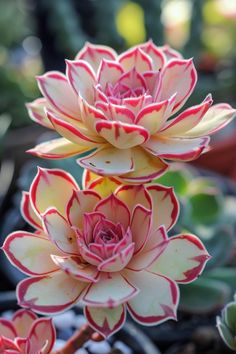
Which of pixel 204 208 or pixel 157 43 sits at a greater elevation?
pixel 157 43

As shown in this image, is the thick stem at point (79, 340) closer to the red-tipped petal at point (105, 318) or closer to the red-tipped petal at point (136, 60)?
the red-tipped petal at point (105, 318)

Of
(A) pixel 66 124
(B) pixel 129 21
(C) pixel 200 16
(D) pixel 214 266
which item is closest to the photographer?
(A) pixel 66 124

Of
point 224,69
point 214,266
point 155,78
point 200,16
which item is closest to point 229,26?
point 224,69

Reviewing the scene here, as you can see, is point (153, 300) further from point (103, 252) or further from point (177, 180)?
point (177, 180)

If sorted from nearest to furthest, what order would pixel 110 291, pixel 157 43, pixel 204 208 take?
pixel 110 291 → pixel 204 208 → pixel 157 43

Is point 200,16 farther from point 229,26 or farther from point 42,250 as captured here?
point 42,250

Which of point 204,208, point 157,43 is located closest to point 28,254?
point 204,208

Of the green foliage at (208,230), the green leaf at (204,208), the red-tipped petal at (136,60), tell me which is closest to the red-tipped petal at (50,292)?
the red-tipped petal at (136,60)

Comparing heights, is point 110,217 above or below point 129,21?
above
